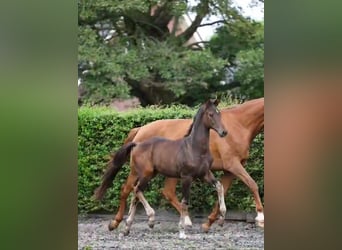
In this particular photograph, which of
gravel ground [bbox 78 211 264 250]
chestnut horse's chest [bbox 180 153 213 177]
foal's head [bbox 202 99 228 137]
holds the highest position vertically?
foal's head [bbox 202 99 228 137]

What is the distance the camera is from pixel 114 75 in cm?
509

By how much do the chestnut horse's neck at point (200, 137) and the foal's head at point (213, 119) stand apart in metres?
0.03

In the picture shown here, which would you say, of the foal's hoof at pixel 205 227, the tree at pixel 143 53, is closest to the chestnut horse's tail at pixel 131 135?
the foal's hoof at pixel 205 227

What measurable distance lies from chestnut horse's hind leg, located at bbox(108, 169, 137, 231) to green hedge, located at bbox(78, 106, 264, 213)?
0.12 meters

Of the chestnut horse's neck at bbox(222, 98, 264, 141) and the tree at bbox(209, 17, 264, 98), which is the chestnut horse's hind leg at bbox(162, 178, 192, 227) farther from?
the tree at bbox(209, 17, 264, 98)

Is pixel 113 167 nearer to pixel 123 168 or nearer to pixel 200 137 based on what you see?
pixel 123 168

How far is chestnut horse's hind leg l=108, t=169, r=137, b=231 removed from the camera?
312 cm

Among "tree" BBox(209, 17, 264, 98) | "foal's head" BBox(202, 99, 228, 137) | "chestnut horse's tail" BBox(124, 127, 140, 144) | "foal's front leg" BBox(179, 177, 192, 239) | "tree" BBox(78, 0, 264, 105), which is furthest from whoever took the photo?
"tree" BBox(209, 17, 264, 98)

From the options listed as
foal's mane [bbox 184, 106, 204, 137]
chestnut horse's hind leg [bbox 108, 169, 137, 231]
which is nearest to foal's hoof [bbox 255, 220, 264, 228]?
foal's mane [bbox 184, 106, 204, 137]

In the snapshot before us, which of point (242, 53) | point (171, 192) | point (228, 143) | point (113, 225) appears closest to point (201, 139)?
point (228, 143)

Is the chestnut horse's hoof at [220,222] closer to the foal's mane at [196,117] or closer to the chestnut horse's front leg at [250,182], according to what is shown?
the chestnut horse's front leg at [250,182]
